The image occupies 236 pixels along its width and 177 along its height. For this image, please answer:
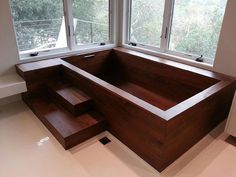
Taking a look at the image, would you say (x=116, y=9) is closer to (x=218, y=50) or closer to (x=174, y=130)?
(x=218, y=50)

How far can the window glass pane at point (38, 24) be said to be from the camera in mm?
2639

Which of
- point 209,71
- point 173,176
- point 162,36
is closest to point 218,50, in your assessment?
point 209,71

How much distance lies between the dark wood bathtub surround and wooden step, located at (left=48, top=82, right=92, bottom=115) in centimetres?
7

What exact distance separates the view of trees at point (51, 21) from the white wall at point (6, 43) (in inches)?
4.7

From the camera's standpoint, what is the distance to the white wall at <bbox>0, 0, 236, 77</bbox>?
225 cm

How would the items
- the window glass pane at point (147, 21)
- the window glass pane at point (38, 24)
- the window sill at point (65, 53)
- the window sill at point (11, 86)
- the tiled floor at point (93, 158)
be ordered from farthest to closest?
the window glass pane at point (147, 21) < the window sill at point (65, 53) < the window glass pane at point (38, 24) < the window sill at point (11, 86) < the tiled floor at point (93, 158)

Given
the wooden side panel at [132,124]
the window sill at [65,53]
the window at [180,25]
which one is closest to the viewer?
the wooden side panel at [132,124]

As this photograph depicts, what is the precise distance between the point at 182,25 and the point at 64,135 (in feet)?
7.04

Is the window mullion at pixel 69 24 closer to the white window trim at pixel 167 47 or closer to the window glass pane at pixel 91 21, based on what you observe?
the window glass pane at pixel 91 21

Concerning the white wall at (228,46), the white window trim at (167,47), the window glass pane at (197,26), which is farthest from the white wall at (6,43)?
the white wall at (228,46)

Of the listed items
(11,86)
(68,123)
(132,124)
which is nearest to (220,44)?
(132,124)

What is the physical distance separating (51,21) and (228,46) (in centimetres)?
237

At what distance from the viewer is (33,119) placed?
2.47 metres

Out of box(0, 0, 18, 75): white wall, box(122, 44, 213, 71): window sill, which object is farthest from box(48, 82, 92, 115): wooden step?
box(122, 44, 213, 71): window sill
